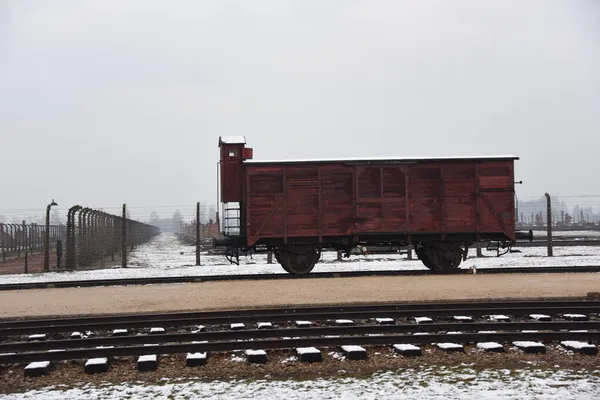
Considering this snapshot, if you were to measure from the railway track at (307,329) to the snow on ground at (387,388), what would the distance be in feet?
3.83

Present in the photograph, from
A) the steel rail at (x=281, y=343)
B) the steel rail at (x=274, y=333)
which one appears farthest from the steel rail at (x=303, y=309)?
the steel rail at (x=281, y=343)

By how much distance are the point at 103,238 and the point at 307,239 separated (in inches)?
607

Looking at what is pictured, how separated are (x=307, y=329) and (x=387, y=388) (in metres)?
2.67

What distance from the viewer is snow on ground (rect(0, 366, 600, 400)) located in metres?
5.93

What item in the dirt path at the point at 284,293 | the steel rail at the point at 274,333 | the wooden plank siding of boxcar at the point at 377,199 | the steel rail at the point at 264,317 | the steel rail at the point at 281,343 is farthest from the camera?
the wooden plank siding of boxcar at the point at 377,199

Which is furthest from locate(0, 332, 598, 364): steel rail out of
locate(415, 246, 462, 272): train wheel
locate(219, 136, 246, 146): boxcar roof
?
locate(219, 136, 246, 146): boxcar roof

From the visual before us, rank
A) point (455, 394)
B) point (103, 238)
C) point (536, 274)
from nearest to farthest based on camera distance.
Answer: point (455, 394)
point (536, 274)
point (103, 238)

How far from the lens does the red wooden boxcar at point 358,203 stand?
58.0ft

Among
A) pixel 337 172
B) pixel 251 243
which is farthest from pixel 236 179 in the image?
pixel 337 172

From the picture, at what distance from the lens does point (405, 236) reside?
18078mm

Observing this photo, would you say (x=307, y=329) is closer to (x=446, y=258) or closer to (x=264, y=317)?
(x=264, y=317)

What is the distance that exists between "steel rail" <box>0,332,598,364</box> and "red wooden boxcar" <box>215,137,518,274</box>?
31.7 ft

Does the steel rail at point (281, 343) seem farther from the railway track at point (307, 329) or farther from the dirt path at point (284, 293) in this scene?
the dirt path at point (284, 293)

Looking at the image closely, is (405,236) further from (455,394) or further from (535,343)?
(455,394)
